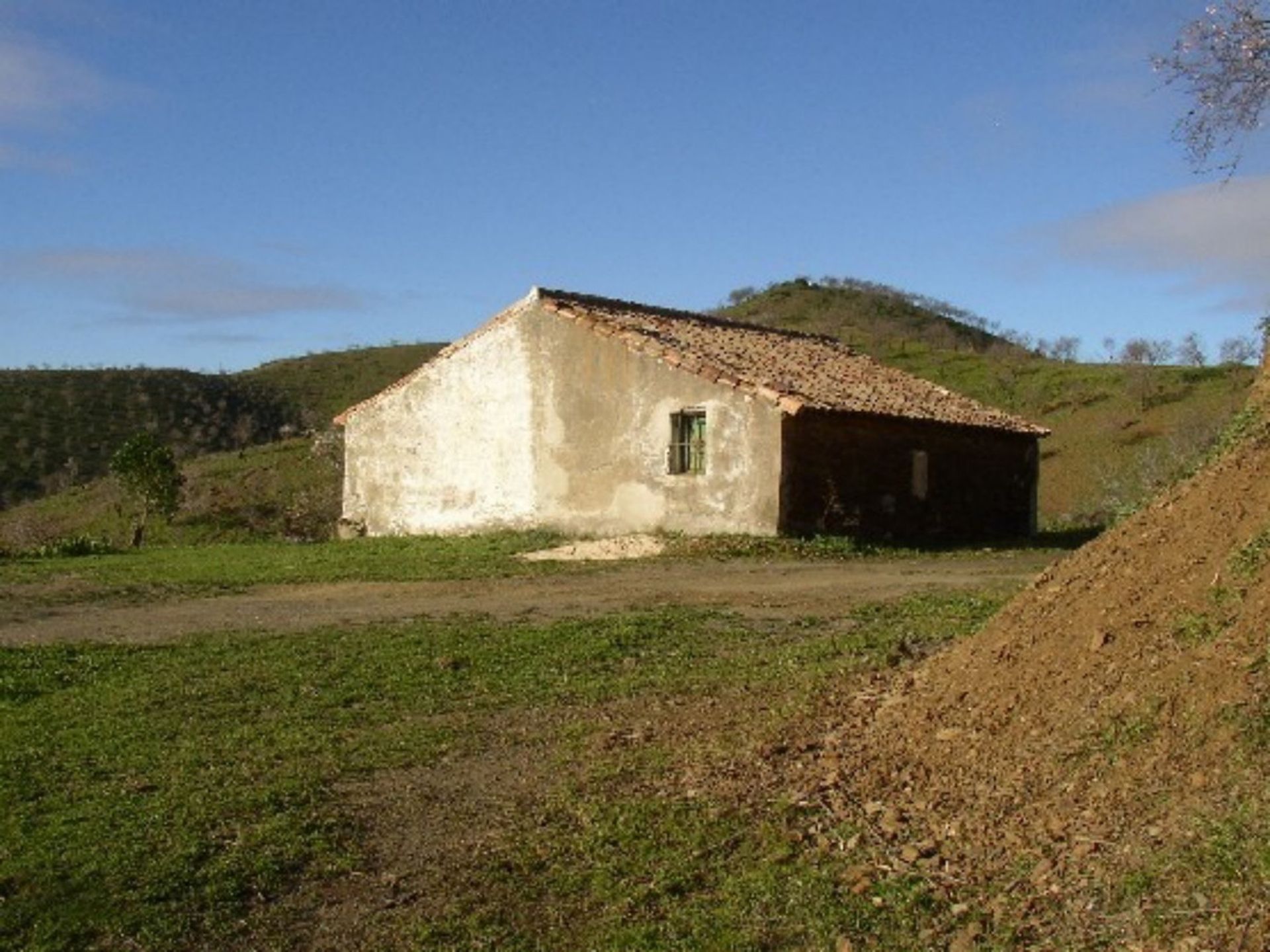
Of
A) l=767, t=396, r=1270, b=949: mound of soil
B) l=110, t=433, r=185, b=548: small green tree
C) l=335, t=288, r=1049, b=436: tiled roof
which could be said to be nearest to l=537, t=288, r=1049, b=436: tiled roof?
l=335, t=288, r=1049, b=436: tiled roof

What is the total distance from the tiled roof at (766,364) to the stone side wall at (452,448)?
39 centimetres

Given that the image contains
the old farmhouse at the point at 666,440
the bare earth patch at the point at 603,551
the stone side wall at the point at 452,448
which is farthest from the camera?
the stone side wall at the point at 452,448

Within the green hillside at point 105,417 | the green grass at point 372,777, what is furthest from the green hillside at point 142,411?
the green grass at point 372,777

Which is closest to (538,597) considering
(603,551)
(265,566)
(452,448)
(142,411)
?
(603,551)

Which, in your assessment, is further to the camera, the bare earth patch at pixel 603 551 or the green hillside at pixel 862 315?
the green hillside at pixel 862 315

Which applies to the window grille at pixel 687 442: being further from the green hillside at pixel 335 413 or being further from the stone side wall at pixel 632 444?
the green hillside at pixel 335 413

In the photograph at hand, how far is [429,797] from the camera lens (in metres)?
6.44

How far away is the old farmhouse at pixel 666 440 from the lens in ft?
65.7

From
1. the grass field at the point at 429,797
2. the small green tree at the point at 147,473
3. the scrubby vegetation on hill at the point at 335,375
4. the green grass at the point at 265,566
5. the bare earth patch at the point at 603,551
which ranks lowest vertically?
the grass field at the point at 429,797

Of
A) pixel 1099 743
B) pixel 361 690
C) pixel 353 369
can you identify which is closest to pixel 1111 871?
pixel 1099 743

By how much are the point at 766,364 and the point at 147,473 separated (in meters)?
13.5

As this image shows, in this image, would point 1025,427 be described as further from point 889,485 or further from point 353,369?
point 353,369

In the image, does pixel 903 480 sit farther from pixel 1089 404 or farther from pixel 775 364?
pixel 1089 404

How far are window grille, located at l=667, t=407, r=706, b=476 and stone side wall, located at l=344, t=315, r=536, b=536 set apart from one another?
3163mm
